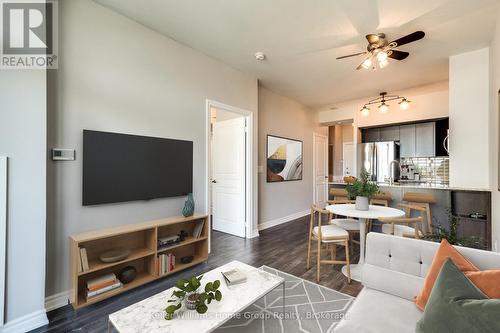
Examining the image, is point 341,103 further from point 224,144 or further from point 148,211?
point 148,211

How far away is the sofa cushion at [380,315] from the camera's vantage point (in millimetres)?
1191

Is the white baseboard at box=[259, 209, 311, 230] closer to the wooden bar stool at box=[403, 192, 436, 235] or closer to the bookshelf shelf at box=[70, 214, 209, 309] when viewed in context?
the bookshelf shelf at box=[70, 214, 209, 309]

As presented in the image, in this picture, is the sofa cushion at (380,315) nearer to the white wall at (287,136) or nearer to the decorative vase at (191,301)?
the decorative vase at (191,301)

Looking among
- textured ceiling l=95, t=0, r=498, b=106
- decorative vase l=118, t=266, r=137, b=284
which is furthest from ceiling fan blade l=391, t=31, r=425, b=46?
decorative vase l=118, t=266, r=137, b=284

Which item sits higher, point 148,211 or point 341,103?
point 341,103

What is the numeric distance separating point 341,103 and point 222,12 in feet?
13.9

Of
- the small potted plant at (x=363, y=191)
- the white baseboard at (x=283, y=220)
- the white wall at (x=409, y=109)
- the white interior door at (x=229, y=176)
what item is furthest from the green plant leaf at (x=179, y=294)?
the white wall at (x=409, y=109)

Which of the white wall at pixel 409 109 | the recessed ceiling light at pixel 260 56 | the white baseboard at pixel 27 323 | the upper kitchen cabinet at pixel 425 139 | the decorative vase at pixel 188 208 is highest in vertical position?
the recessed ceiling light at pixel 260 56

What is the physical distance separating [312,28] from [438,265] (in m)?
2.58

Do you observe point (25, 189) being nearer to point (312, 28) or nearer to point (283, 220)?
point (312, 28)

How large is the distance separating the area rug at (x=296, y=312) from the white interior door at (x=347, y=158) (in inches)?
220

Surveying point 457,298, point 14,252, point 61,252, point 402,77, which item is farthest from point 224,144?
point 457,298

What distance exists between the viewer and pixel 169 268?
2.58 m

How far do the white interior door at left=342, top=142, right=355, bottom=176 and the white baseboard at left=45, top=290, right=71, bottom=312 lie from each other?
7.07 metres
